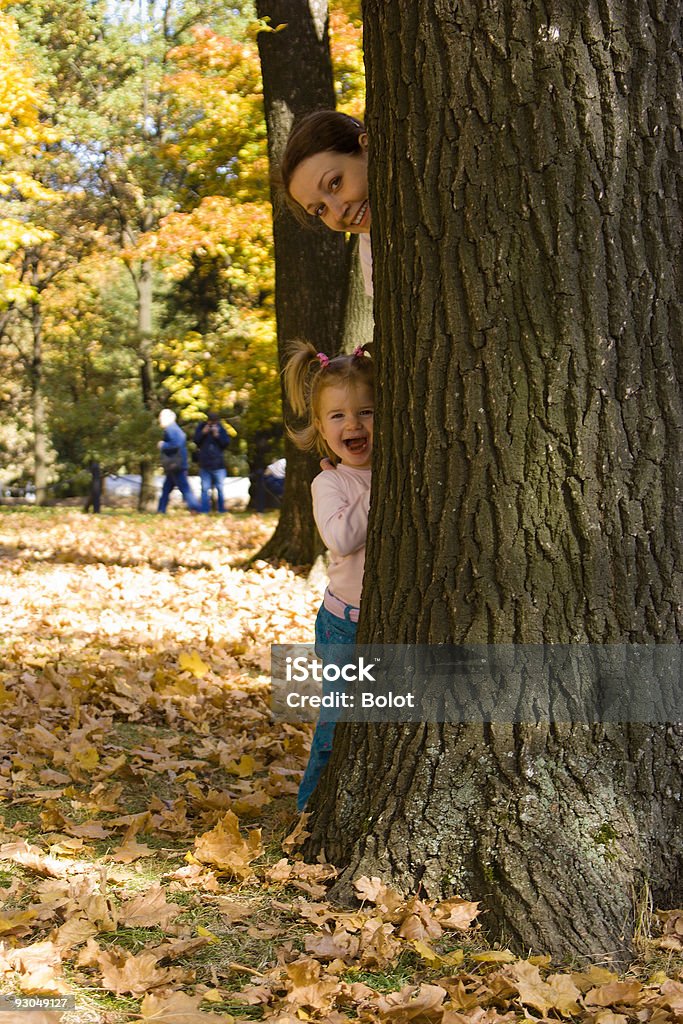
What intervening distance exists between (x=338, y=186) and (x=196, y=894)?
7.46 ft

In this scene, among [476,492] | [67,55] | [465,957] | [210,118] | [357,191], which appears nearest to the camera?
[465,957]

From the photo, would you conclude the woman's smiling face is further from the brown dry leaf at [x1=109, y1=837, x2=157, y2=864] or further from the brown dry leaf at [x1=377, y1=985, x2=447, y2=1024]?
the brown dry leaf at [x1=377, y1=985, x2=447, y2=1024]

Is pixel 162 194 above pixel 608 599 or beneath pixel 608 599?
above

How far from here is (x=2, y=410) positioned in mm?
31562

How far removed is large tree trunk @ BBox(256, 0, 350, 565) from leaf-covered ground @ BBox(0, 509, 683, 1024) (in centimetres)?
350

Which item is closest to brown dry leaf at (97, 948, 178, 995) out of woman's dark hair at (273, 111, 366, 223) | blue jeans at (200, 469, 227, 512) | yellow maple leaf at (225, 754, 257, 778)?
yellow maple leaf at (225, 754, 257, 778)

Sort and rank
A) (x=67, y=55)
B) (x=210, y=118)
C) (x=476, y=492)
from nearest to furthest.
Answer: (x=476, y=492)
(x=210, y=118)
(x=67, y=55)

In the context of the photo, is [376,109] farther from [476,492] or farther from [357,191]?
[476,492]

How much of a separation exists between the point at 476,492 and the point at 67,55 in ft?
75.0

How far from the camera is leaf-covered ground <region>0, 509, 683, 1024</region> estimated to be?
2564mm

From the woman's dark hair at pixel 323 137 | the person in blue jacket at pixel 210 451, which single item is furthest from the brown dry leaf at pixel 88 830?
the person in blue jacket at pixel 210 451

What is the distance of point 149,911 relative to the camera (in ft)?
9.77

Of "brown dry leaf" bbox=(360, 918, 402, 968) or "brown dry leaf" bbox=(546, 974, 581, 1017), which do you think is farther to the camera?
"brown dry leaf" bbox=(360, 918, 402, 968)

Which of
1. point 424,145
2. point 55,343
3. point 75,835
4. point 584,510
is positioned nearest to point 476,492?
point 584,510
